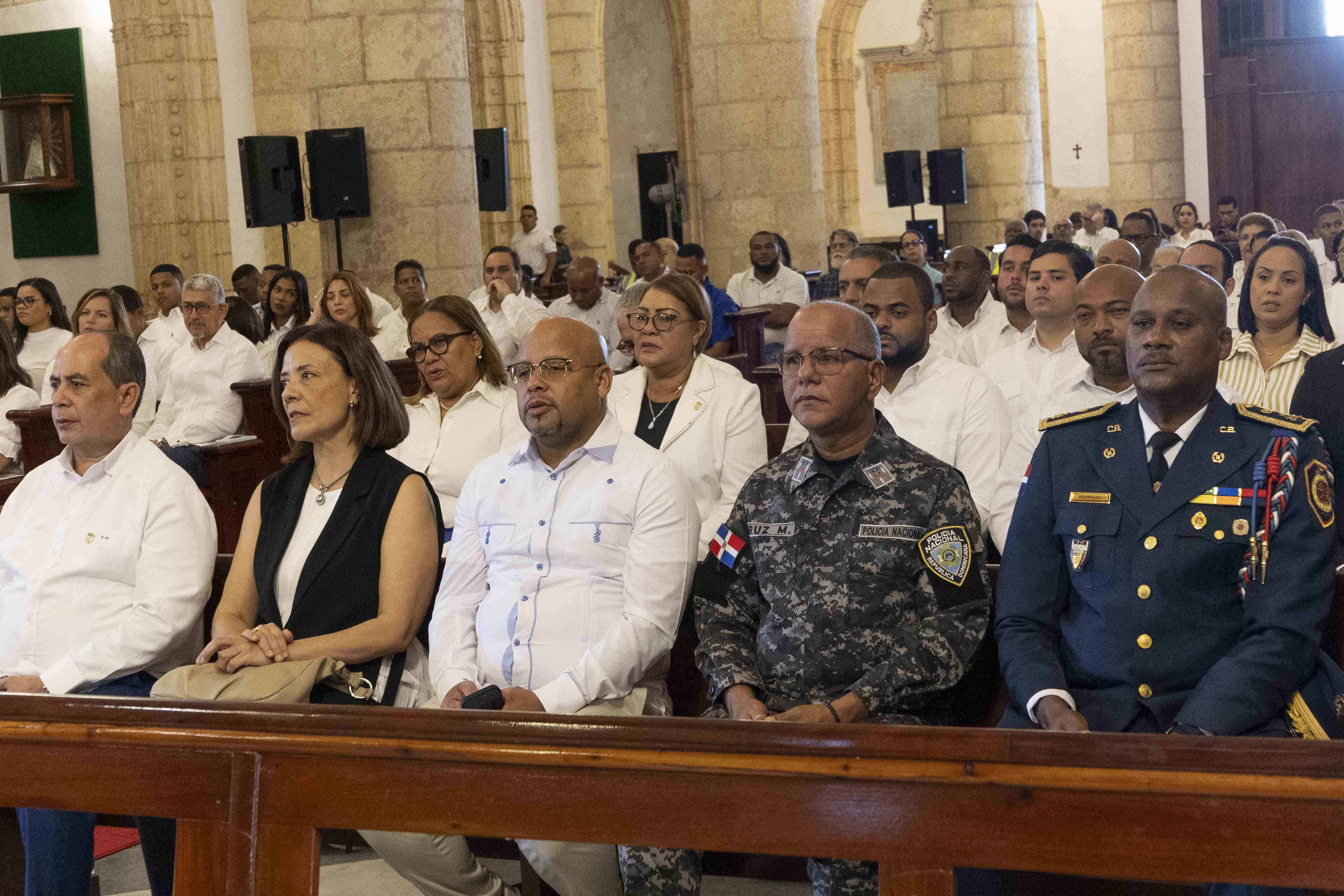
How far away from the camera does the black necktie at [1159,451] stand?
8.68ft

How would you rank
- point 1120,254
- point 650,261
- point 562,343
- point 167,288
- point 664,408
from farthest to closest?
point 650,261 → point 167,288 → point 1120,254 → point 664,408 → point 562,343

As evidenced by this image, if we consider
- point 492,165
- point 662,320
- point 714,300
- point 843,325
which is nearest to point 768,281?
point 714,300

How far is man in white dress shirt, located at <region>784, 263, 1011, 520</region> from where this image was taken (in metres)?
3.95

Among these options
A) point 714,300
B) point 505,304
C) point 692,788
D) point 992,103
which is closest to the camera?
point 692,788

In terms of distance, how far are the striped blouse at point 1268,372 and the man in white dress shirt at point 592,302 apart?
4680 mm

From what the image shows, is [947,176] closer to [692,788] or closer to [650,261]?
[650,261]

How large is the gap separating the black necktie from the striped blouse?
5.91 ft

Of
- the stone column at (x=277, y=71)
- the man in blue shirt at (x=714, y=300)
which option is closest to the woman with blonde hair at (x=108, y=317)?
the man in blue shirt at (x=714, y=300)

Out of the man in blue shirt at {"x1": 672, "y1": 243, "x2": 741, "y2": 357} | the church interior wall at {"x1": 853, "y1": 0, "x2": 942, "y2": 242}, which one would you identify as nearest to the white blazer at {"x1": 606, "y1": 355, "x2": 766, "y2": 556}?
the man in blue shirt at {"x1": 672, "y1": 243, "x2": 741, "y2": 357}

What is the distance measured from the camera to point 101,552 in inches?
126

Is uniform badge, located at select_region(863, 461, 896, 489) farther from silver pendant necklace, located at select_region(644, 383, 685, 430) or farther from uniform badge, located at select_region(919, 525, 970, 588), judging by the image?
silver pendant necklace, located at select_region(644, 383, 685, 430)

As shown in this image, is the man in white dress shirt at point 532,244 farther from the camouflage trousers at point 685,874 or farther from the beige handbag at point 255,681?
the camouflage trousers at point 685,874

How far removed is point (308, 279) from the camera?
14289 mm

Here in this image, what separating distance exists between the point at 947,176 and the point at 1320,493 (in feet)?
34.2
